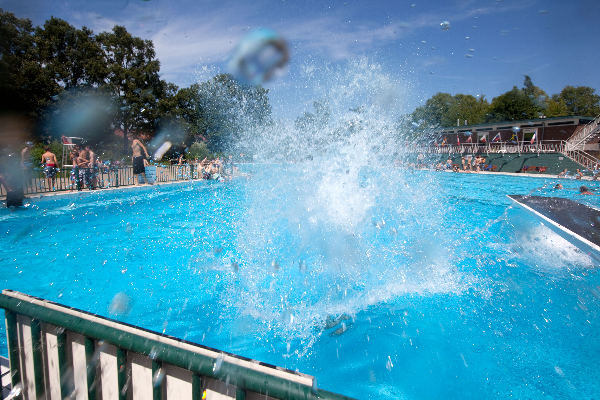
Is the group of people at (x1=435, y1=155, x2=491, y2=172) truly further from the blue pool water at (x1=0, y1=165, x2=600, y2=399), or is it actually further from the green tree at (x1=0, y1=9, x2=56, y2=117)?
the green tree at (x1=0, y1=9, x2=56, y2=117)

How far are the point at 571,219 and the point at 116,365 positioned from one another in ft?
36.1

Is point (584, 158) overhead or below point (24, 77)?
below

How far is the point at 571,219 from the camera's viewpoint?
8.98m

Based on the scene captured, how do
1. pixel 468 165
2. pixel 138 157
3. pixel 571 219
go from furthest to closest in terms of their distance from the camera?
pixel 468 165 → pixel 138 157 → pixel 571 219

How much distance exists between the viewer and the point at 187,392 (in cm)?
134

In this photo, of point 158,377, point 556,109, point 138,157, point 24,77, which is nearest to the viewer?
point 158,377

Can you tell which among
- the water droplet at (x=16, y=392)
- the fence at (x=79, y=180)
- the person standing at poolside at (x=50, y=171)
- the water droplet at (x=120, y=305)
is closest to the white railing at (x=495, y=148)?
the fence at (x=79, y=180)

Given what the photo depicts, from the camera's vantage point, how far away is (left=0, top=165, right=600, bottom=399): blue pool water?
146 inches

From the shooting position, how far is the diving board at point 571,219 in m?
6.86

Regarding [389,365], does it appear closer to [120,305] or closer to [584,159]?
[120,305]

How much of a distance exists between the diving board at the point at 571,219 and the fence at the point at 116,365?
7.50 m

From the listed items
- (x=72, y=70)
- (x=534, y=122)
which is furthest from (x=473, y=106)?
(x=72, y=70)

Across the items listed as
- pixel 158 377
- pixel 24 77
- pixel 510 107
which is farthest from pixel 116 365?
pixel 510 107

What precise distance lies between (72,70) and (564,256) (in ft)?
111
